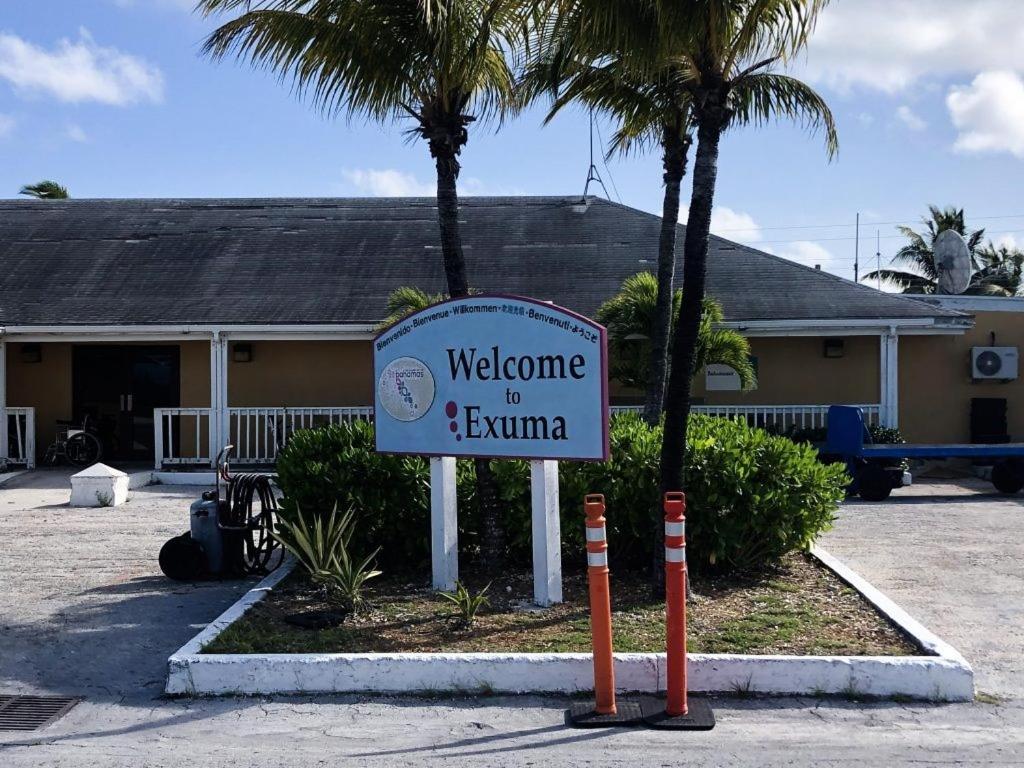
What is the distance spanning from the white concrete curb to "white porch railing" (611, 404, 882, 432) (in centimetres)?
928

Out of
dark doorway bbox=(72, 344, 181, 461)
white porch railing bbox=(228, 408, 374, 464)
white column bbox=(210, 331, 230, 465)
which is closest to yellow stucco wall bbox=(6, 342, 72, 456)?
dark doorway bbox=(72, 344, 181, 461)

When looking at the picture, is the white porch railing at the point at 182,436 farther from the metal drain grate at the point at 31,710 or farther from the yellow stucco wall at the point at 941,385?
the yellow stucco wall at the point at 941,385

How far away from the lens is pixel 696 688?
6062 mm

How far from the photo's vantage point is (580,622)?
7.05 metres

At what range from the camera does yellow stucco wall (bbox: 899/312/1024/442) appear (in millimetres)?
17141

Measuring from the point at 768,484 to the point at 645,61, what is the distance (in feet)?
10.9

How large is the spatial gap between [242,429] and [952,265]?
1230cm

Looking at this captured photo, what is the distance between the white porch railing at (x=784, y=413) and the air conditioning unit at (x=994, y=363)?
7.72ft

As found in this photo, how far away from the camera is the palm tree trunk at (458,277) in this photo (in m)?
8.31

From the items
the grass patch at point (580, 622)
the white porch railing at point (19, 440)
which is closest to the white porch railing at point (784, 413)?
the grass patch at point (580, 622)

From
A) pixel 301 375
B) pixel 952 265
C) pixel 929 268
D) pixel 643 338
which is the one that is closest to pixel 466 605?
pixel 643 338

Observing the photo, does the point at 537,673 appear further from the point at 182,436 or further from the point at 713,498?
the point at 182,436

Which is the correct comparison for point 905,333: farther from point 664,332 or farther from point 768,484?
point 768,484

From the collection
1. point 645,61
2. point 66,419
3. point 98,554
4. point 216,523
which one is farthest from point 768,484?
point 66,419
